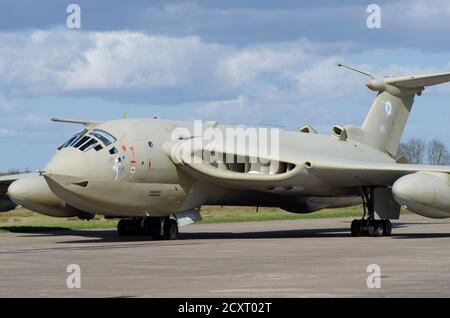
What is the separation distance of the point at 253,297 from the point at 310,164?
16816 millimetres

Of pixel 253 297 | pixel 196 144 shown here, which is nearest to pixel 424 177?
pixel 196 144

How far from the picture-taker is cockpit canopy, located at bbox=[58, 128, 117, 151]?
28.4 metres

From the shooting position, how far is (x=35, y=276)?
17.1m

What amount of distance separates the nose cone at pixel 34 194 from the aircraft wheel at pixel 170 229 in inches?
178

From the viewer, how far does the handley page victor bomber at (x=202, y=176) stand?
28359 mm

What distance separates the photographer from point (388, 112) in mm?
38312

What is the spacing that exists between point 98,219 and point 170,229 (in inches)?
842

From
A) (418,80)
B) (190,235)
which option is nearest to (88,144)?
(190,235)

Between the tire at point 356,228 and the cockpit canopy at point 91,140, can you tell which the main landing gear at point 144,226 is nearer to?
the cockpit canopy at point 91,140

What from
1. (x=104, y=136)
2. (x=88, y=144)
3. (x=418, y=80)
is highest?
(x=418, y=80)

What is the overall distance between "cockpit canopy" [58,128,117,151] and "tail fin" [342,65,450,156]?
12688mm

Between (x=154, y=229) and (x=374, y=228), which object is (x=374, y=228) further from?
(x=154, y=229)
